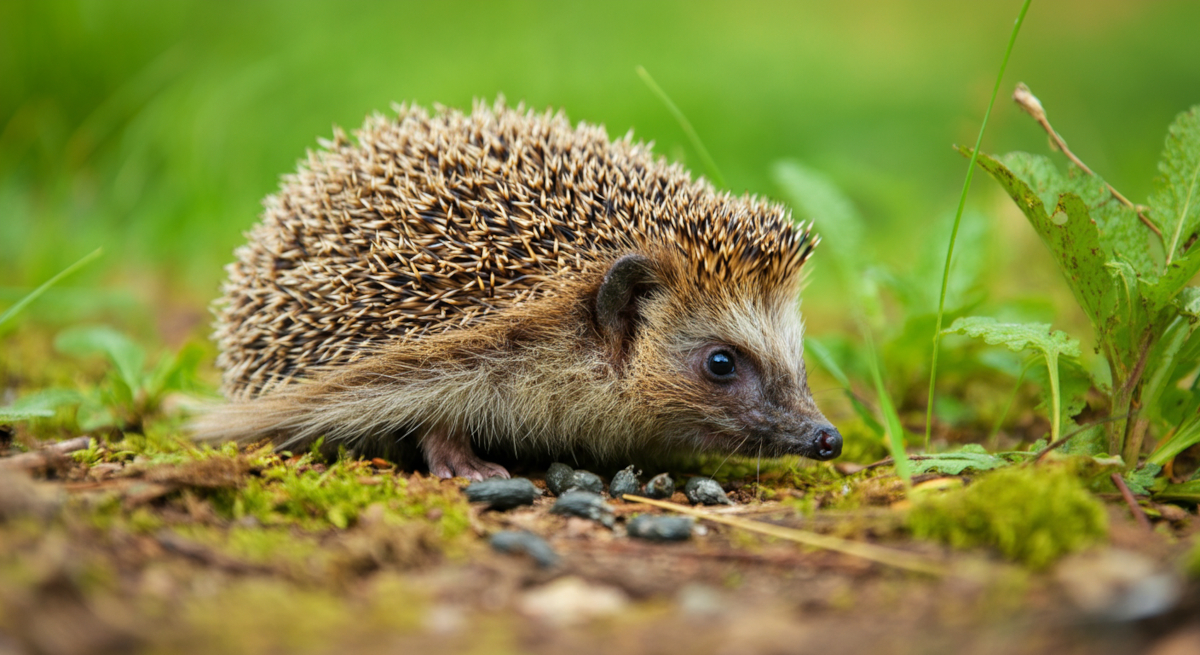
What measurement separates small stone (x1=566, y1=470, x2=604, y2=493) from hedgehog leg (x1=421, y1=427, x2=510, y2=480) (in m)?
0.34

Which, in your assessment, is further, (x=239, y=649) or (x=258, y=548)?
(x=258, y=548)

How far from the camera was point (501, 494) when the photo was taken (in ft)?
10.1

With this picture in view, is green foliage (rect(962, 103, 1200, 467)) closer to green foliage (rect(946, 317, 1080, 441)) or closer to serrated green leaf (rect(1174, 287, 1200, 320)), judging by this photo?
serrated green leaf (rect(1174, 287, 1200, 320))

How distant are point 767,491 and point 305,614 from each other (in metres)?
2.14

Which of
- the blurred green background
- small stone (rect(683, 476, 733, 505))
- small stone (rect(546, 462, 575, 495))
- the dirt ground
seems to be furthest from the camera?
the blurred green background

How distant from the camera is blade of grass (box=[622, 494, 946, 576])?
2227 millimetres

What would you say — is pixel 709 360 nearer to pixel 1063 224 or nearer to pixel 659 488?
pixel 659 488

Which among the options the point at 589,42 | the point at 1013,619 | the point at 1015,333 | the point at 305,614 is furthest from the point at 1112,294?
the point at 589,42

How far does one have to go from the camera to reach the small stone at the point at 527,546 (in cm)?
237

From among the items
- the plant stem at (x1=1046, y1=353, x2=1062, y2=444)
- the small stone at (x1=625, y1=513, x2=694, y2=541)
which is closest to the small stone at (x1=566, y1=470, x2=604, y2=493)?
the small stone at (x1=625, y1=513, x2=694, y2=541)

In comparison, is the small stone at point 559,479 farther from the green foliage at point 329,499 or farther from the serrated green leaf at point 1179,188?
the serrated green leaf at point 1179,188

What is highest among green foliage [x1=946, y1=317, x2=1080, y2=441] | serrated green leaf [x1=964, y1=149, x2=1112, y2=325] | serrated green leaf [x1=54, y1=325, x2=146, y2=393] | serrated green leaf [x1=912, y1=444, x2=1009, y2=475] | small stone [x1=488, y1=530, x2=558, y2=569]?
serrated green leaf [x1=964, y1=149, x2=1112, y2=325]

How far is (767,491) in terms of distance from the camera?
355cm

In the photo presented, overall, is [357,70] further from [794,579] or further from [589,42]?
[794,579]
